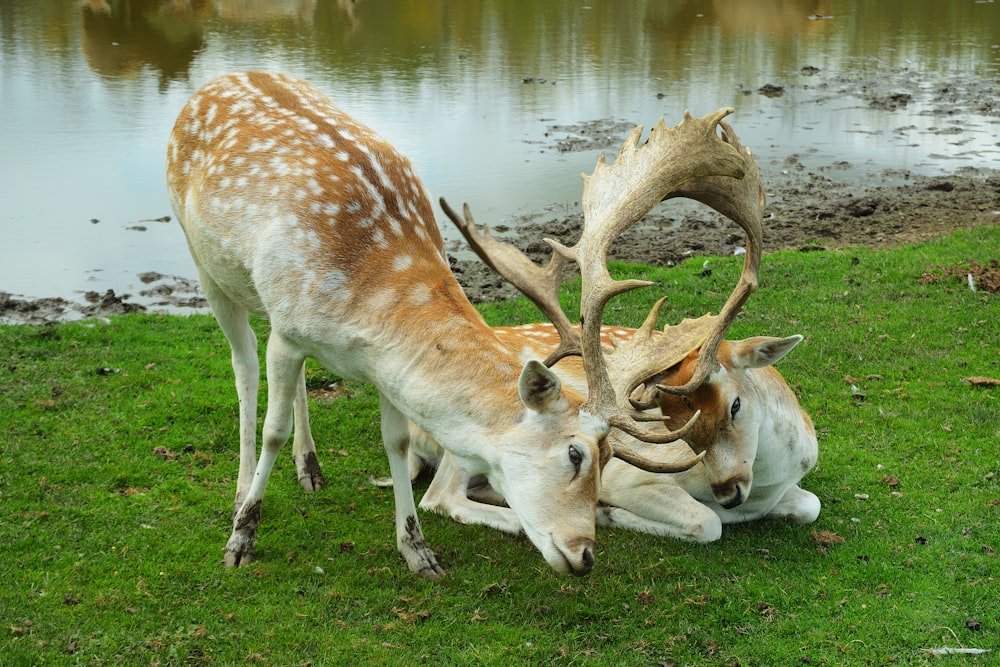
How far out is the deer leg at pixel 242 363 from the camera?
19.7 ft

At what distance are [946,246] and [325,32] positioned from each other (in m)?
14.8

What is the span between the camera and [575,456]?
455 centimetres

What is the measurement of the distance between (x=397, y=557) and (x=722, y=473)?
1712mm

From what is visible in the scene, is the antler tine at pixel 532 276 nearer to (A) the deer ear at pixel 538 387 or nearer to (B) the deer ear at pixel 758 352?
(A) the deer ear at pixel 538 387

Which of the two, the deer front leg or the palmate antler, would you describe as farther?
the deer front leg

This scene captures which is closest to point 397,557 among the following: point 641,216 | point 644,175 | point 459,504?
point 459,504

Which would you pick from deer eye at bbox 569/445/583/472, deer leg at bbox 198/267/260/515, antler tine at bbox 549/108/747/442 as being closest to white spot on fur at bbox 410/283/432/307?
antler tine at bbox 549/108/747/442

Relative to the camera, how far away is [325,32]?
71.2 ft

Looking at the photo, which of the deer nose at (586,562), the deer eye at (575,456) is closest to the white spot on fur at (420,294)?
the deer eye at (575,456)

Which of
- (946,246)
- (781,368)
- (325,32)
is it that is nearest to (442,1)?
(325,32)

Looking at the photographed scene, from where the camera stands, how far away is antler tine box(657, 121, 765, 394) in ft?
17.4

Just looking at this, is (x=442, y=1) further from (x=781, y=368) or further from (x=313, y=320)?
(x=313, y=320)

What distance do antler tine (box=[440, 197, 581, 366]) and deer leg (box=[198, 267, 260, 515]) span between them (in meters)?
1.59

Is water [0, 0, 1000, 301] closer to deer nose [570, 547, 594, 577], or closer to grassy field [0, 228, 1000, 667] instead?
grassy field [0, 228, 1000, 667]
